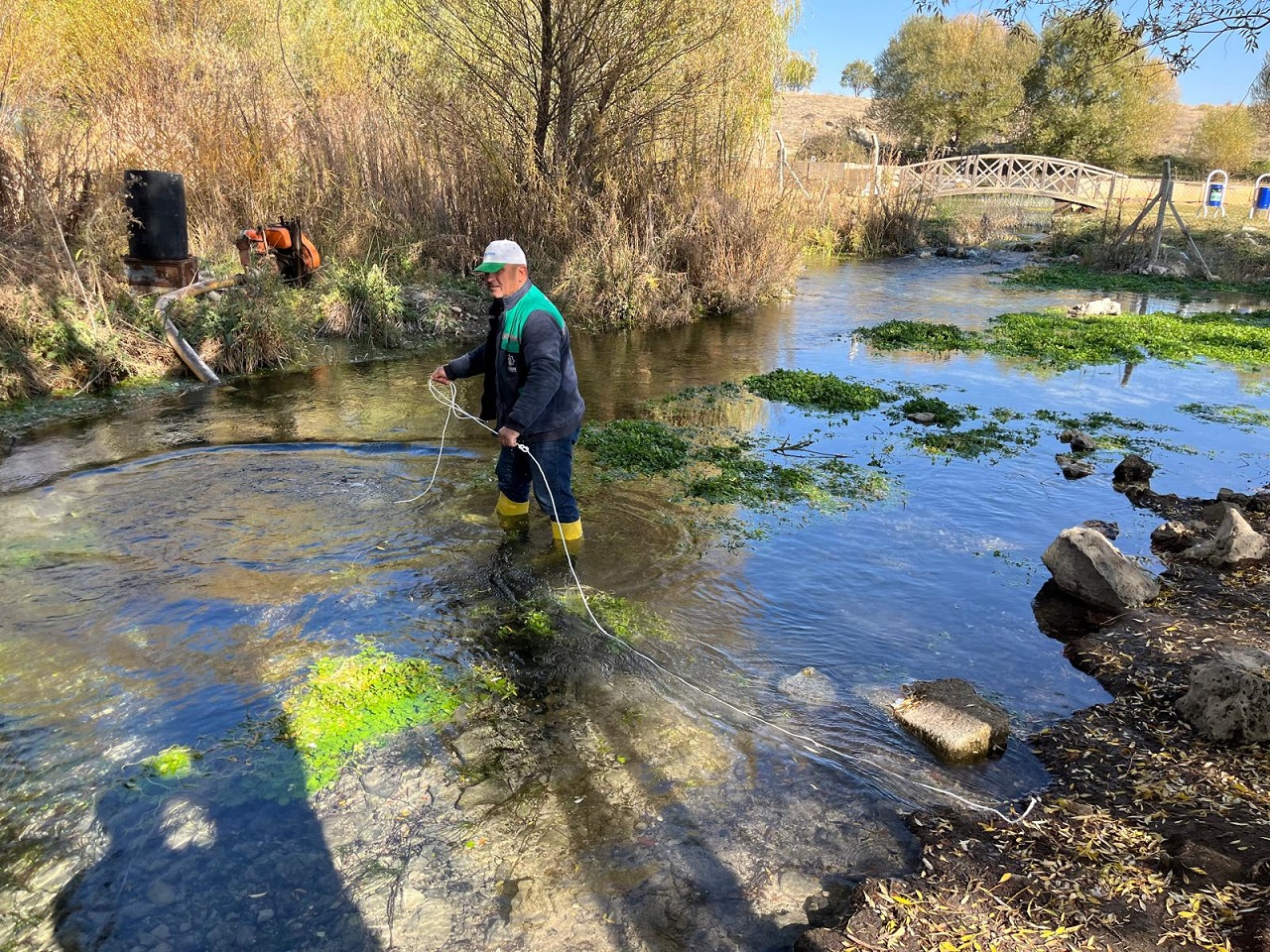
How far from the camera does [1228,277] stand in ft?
75.1

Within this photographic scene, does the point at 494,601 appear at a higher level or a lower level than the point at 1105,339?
lower

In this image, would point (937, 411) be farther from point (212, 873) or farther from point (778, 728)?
point (212, 873)

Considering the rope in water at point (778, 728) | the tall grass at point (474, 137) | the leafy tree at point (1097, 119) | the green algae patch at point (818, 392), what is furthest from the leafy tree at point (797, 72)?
the leafy tree at point (1097, 119)

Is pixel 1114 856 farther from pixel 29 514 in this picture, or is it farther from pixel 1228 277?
pixel 1228 277

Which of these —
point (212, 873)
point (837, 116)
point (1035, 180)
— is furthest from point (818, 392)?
point (837, 116)

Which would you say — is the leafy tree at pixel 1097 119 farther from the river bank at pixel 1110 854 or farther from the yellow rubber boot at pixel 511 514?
the river bank at pixel 1110 854

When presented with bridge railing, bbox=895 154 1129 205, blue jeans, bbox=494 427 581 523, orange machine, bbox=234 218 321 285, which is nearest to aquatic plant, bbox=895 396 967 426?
blue jeans, bbox=494 427 581 523

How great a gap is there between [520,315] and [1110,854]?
4.43 metres

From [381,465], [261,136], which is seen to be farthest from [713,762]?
[261,136]

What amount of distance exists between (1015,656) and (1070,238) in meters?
27.6

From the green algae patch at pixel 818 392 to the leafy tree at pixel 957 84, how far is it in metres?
50.5

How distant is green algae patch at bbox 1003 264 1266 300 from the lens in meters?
21.0

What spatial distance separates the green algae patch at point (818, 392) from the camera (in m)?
10.8

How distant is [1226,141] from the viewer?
162 feet
